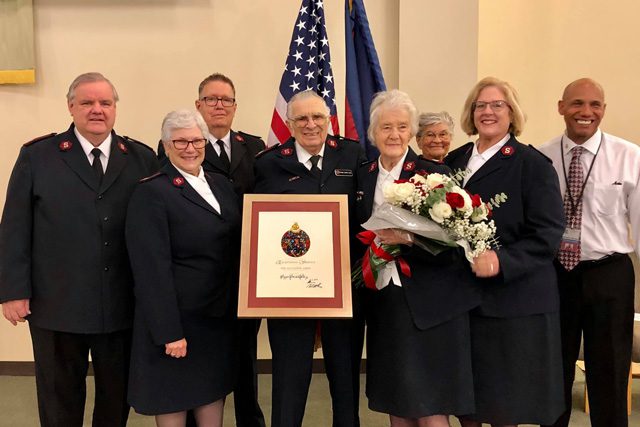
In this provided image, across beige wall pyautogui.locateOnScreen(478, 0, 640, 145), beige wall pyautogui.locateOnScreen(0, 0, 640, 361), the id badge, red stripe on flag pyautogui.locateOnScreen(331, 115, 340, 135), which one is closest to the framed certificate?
the id badge

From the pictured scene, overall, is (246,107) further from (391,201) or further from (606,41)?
(606,41)

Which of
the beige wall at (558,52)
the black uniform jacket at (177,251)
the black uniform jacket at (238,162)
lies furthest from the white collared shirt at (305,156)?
the beige wall at (558,52)

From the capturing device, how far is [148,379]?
2.36 m

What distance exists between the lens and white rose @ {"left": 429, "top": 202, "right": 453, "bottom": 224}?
6.84 ft

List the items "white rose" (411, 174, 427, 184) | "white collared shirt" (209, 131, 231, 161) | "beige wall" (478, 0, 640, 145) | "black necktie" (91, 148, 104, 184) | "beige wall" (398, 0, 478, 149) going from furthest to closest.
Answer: "beige wall" (478, 0, 640, 145), "beige wall" (398, 0, 478, 149), "white collared shirt" (209, 131, 231, 161), "black necktie" (91, 148, 104, 184), "white rose" (411, 174, 427, 184)

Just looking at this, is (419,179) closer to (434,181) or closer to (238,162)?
(434,181)

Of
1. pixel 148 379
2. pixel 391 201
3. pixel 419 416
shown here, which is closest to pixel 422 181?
pixel 391 201

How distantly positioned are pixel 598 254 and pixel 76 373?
253 centimetres

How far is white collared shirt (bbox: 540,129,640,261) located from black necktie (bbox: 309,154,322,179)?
1234 millimetres

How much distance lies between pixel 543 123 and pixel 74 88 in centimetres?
357

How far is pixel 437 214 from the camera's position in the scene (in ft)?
6.91

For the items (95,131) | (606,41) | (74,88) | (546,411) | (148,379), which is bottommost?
(546,411)

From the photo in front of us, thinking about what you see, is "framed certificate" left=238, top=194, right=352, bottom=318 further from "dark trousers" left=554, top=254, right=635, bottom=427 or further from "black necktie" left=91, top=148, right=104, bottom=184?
"dark trousers" left=554, top=254, right=635, bottom=427

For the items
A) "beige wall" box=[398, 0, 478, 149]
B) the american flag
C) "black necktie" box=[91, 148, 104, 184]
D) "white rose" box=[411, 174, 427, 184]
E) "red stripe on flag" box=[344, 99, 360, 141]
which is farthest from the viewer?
"beige wall" box=[398, 0, 478, 149]
